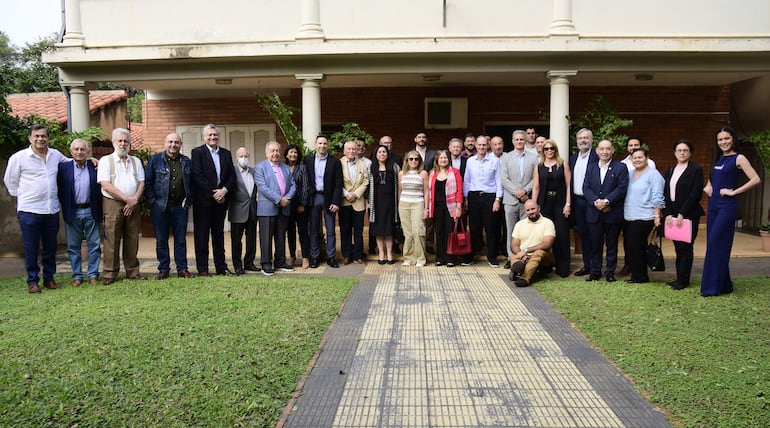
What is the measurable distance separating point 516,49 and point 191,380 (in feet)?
24.2

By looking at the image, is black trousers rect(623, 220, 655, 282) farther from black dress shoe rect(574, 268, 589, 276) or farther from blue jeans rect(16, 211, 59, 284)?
blue jeans rect(16, 211, 59, 284)

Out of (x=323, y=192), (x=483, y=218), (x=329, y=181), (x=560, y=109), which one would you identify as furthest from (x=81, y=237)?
(x=560, y=109)

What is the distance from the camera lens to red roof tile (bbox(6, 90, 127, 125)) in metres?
16.2

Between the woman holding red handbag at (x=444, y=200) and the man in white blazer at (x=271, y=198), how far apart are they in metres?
2.00

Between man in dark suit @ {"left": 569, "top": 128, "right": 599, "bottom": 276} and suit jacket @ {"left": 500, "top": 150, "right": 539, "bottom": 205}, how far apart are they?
55 cm

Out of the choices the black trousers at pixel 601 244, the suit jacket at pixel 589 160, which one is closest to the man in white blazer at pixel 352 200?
the suit jacket at pixel 589 160

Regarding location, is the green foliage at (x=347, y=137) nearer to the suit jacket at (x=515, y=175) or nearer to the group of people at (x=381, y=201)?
the group of people at (x=381, y=201)

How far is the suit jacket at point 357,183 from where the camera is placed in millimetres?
8844

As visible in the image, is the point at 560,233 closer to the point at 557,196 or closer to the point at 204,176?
the point at 557,196

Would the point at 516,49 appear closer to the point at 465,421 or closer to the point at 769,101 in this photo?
Result: the point at 769,101

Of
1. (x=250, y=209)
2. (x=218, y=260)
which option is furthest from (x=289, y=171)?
(x=218, y=260)

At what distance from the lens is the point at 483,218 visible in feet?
29.1

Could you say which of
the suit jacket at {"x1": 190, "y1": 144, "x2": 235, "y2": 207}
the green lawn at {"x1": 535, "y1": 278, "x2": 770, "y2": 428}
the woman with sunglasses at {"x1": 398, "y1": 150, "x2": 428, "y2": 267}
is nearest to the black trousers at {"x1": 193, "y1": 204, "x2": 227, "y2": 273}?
the suit jacket at {"x1": 190, "y1": 144, "x2": 235, "y2": 207}

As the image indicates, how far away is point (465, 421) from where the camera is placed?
3740mm
